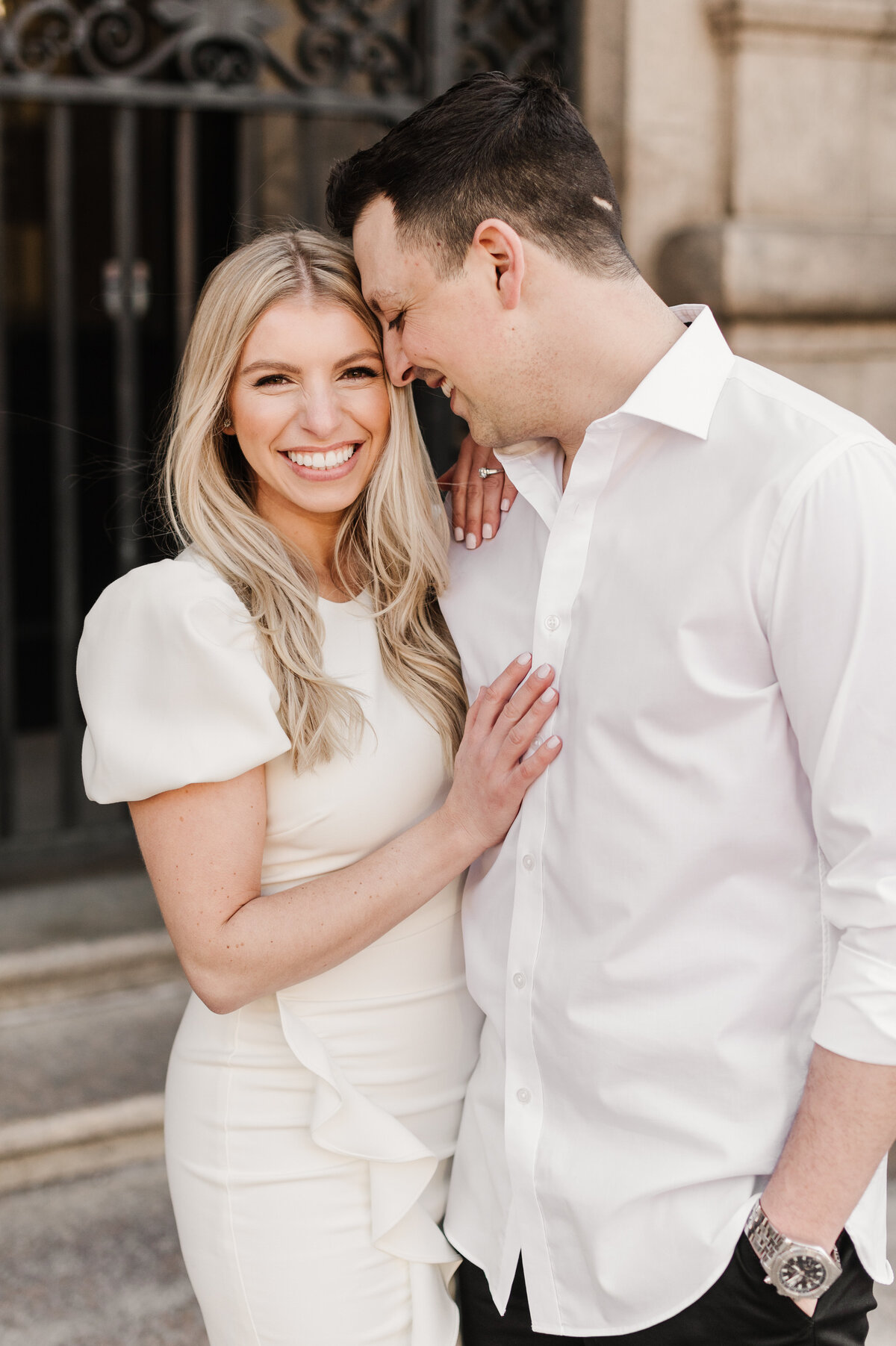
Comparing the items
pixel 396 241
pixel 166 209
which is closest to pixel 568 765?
pixel 396 241

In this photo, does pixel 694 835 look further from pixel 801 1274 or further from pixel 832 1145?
pixel 801 1274

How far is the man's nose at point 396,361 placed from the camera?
5.86 feet

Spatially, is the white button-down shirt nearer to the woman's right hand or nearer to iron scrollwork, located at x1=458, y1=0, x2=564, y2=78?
the woman's right hand

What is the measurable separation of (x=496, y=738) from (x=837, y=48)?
8.89ft

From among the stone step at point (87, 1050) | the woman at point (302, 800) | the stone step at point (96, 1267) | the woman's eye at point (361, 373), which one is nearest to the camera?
the woman at point (302, 800)

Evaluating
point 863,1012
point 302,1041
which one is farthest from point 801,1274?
point 302,1041

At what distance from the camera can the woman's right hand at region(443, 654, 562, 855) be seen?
5.26 feet

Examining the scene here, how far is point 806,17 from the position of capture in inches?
132

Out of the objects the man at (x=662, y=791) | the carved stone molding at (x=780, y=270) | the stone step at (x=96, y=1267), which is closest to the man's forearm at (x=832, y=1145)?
the man at (x=662, y=791)

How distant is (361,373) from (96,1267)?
2.08 meters

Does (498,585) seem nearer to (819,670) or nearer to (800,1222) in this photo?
(819,670)

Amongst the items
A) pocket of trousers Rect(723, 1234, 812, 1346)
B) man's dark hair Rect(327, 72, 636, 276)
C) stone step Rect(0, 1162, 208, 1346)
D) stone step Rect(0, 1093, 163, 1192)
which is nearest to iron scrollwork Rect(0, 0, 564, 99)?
man's dark hair Rect(327, 72, 636, 276)

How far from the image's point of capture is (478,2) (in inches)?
140

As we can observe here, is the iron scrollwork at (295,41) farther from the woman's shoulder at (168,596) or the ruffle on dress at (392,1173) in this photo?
the ruffle on dress at (392,1173)
